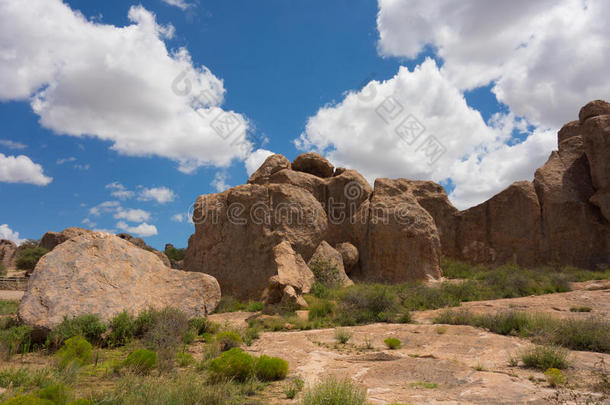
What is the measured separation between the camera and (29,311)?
307 inches

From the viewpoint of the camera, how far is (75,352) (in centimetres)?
652

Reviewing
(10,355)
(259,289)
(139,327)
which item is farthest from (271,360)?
(259,289)

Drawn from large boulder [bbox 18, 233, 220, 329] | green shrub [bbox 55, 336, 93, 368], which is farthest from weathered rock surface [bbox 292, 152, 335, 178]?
green shrub [bbox 55, 336, 93, 368]

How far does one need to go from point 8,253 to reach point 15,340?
4683cm

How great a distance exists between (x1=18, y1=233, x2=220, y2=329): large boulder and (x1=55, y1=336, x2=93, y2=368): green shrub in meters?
1.29

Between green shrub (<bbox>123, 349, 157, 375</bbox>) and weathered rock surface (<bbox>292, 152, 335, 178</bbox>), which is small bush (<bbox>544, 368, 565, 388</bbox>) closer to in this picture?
green shrub (<bbox>123, 349, 157, 375</bbox>)

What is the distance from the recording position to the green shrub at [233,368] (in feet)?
17.9

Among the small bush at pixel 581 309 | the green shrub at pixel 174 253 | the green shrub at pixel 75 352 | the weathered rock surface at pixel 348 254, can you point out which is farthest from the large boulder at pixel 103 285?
the green shrub at pixel 174 253

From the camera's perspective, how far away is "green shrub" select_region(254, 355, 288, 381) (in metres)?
5.73

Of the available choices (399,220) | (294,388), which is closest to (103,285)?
(294,388)

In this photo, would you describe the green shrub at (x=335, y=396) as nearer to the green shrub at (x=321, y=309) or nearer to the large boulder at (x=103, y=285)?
the large boulder at (x=103, y=285)

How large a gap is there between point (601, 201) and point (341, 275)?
51.0 feet

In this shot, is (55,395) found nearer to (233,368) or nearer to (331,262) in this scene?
(233,368)

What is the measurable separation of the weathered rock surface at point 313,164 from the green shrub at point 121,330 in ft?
48.0
